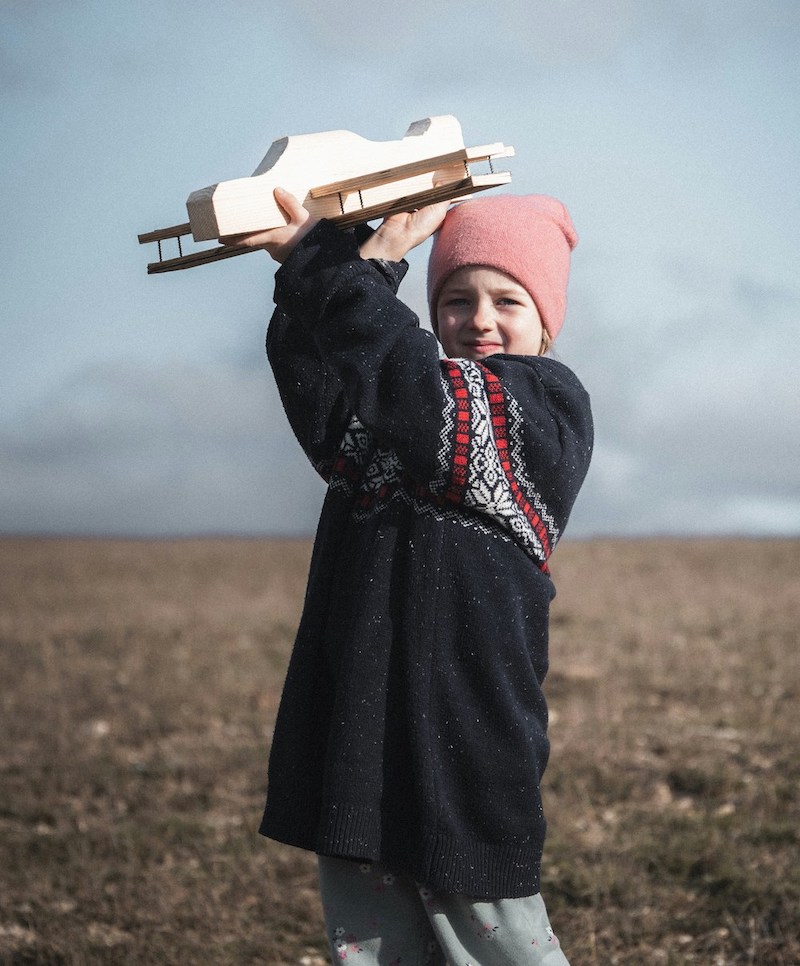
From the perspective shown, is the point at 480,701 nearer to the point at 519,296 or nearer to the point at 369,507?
the point at 369,507

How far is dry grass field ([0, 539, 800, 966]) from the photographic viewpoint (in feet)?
11.1

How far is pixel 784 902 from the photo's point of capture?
335cm

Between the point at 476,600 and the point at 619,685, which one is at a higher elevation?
the point at 476,600

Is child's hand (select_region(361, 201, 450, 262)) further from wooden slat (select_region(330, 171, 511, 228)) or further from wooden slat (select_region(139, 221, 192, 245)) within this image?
wooden slat (select_region(139, 221, 192, 245))

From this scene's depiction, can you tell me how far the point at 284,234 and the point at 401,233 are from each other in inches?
9.5

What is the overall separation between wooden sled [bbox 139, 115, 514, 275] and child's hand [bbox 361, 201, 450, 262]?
41 mm

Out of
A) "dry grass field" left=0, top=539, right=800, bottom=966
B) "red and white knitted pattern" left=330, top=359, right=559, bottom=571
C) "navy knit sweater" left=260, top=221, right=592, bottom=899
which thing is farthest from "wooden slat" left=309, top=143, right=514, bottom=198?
"dry grass field" left=0, top=539, right=800, bottom=966

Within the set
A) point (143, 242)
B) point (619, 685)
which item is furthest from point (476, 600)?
point (619, 685)

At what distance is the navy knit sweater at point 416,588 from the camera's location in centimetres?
193

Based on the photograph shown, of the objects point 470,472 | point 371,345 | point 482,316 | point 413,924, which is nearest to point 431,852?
point 413,924

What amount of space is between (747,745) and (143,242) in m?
4.15

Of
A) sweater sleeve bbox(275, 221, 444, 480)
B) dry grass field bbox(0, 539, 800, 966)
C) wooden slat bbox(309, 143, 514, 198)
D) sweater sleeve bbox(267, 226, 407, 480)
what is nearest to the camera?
sweater sleeve bbox(275, 221, 444, 480)

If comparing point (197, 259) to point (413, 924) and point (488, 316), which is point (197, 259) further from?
Answer: point (413, 924)

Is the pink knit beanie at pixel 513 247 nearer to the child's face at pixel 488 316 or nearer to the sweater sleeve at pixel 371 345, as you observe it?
the child's face at pixel 488 316
